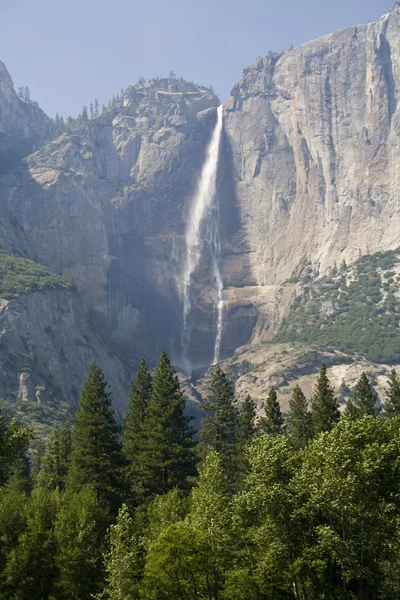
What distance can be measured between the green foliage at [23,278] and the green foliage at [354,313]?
6041 centimetres

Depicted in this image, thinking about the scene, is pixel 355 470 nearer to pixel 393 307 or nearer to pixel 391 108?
pixel 393 307

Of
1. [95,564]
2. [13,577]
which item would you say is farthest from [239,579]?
[13,577]

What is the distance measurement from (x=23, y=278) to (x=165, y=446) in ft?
352

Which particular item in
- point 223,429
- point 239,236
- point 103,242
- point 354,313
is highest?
point 239,236

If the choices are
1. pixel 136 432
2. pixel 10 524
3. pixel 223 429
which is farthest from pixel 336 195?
pixel 10 524

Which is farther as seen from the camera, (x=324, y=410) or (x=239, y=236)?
(x=239, y=236)

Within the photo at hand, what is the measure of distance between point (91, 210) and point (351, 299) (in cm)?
8274

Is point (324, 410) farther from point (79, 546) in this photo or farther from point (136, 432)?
point (79, 546)

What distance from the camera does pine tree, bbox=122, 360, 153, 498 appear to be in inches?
1871

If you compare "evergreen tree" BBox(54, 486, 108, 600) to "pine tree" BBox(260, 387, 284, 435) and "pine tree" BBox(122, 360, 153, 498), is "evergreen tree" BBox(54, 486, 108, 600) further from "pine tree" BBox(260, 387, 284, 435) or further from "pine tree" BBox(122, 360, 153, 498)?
"pine tree" BBox(260, 387, 284, 435)

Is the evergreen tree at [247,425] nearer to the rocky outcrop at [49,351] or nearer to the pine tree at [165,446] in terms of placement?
the pine tree at [165,446]

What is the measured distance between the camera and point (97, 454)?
Result: 44.7 metres

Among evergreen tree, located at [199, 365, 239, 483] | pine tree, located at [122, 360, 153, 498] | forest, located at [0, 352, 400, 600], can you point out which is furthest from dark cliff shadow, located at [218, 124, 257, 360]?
forest, located at [0, 352, 400, 600]

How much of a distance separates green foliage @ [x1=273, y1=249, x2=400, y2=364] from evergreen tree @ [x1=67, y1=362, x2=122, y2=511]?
106545 millimetres
